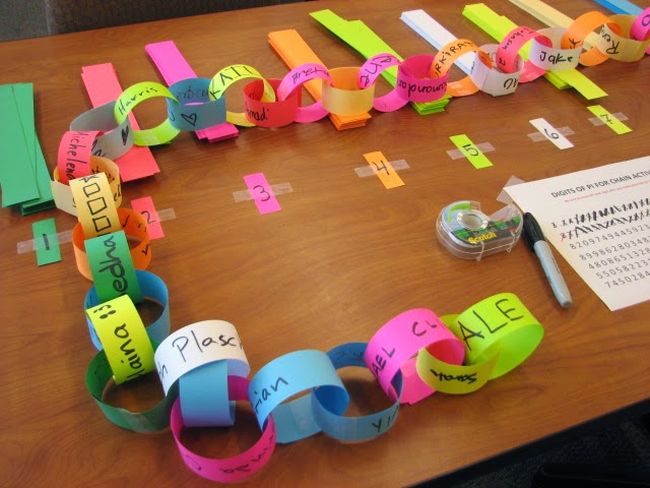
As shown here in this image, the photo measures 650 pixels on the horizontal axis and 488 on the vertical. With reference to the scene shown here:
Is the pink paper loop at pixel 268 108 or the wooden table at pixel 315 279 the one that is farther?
the pink paper loop at pixel 268 108

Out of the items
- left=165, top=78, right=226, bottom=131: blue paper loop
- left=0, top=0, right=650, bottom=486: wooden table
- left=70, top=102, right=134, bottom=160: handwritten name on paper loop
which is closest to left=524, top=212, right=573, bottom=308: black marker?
left=0, top=0, right=650, bottom=486: wooden table

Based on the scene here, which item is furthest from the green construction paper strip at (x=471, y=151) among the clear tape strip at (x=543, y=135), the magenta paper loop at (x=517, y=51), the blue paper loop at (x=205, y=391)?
the blue paper loop at (x=205, y=391)

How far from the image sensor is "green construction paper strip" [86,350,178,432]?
55cm

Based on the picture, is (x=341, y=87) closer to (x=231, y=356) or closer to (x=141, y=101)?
(x=141, y=101)

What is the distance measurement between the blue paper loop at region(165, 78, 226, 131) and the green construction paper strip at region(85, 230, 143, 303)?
28 cm

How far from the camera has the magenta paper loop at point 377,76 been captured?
3.17ft

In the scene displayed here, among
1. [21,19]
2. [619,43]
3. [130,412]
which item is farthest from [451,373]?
[21,19]

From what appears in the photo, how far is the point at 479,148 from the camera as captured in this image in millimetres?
938

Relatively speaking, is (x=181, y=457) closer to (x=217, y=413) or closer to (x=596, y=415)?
(x=217, y=413)

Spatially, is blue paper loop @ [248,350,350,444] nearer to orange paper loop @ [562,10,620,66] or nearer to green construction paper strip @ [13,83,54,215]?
green construction paper strip @ [13,83,54,215]

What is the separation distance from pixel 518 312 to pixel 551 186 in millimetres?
331

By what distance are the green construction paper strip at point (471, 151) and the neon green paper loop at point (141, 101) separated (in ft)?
1.48

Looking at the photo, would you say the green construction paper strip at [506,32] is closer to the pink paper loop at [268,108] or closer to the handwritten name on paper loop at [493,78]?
the handwritten name on paper loop at [493,78]

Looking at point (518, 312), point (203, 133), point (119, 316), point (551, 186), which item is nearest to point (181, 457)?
point (119, 316)
